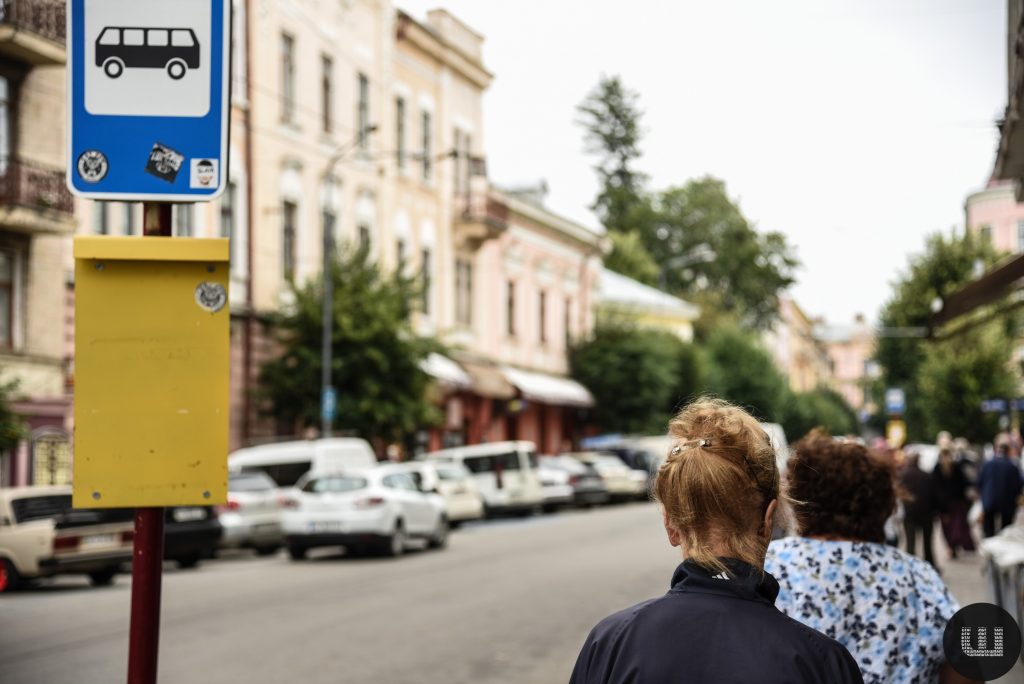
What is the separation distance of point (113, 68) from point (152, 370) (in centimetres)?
80

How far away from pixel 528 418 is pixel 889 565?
48350 mm

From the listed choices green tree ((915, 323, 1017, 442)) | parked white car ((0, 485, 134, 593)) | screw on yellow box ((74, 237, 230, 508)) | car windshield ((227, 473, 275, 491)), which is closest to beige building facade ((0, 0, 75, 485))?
car windshield ((227, 473, 275, 491))

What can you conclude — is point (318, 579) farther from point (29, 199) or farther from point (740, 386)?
point (740, 386)

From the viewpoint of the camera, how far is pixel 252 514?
79.0 ft

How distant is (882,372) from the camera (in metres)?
65.0

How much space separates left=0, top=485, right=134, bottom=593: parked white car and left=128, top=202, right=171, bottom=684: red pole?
14650mm

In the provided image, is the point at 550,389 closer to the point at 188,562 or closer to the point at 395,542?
the point at 395,542

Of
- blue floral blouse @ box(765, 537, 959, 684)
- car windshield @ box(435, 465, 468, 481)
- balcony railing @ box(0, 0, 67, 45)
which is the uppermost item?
balcony railing @ box(0, 0, 67, 45)

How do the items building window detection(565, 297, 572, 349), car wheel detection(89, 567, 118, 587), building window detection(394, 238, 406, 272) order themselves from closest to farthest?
car wheel detection(89, 567, 118, 587) < building window detection(394, 238, 406, 272) < building window detection(565, 297, 572, 349)

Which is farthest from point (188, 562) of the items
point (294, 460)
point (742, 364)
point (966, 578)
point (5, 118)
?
point (742, 364)

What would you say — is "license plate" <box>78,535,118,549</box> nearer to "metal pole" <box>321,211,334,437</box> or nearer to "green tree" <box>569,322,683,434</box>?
"metal pole" <box>321,211,334,437</box>

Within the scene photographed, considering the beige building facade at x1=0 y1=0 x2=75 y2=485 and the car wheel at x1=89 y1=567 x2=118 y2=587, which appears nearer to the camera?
the car wheel at x1=89 y1=567 x2=118 y2=587

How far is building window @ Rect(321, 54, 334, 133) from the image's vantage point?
38.5 metres

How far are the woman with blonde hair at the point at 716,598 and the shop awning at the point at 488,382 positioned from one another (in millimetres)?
40970
